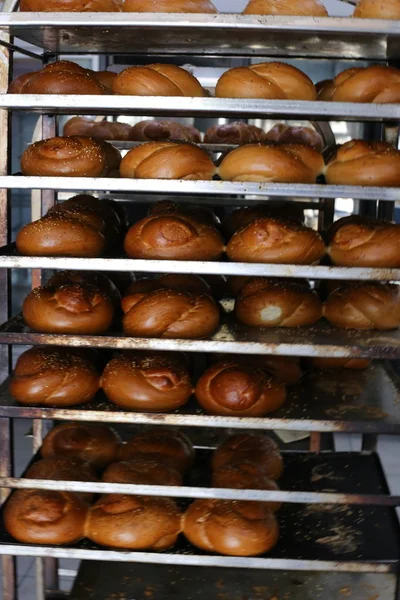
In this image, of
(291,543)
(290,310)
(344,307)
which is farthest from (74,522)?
(344,307)

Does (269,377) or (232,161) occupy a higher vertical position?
(232,161)

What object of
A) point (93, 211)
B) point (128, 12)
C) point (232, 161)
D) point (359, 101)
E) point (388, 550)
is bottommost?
point (388, 550)

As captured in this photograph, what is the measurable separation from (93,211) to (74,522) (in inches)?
37.7

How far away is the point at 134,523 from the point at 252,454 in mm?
496

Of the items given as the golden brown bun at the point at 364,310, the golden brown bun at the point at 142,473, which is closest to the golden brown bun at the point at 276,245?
the golden brown bun at the point at 364,310

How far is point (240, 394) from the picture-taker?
6.46ft

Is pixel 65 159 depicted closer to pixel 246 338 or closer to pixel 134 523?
pixel 246 338

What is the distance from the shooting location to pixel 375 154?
6.45 feet

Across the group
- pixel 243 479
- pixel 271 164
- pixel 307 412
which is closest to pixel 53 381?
pixel 243 479

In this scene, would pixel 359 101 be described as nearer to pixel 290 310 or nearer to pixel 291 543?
pixel 290 310

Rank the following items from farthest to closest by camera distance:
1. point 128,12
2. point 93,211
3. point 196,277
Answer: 1. point 196,277
2. point 93,211
3. point 128,12

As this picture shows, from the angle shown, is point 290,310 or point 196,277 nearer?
point 290,310

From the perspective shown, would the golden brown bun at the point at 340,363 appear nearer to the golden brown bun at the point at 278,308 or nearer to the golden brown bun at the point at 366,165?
the golden brown bun at the point at 278,308

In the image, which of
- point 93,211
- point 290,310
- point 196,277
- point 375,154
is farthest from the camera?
point 196,277
